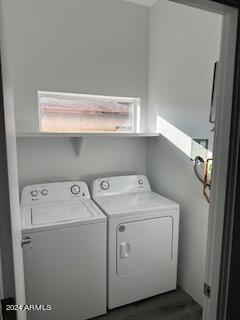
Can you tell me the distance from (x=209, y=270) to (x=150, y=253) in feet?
3.45

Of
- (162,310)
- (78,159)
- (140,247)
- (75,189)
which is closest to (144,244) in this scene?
(140,247)

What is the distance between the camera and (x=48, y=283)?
5.34 feet

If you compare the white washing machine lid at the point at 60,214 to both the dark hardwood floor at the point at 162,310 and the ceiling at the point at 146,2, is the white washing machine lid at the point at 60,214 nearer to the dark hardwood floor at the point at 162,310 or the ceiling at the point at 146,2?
the dark hardwood floor at the point at 162,310

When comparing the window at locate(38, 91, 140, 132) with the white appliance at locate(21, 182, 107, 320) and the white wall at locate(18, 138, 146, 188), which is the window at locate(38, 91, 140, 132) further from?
the white appliance at locate(21, 182, 107, 320)

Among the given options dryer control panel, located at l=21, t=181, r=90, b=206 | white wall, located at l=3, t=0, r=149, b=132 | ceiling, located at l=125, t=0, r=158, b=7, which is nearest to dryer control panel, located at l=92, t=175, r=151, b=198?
dryer control panel, located at l=21, t=181, r=90, b=206

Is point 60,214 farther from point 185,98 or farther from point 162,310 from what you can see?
point 185,98

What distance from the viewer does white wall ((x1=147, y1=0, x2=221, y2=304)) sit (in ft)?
5.94

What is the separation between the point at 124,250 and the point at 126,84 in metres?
1.75

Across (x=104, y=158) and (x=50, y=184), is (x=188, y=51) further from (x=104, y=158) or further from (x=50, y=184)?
(x=50, y=184)

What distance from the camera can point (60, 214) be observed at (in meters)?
1.81

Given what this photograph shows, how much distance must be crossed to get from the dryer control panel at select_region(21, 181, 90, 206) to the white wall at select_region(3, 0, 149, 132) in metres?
0.59

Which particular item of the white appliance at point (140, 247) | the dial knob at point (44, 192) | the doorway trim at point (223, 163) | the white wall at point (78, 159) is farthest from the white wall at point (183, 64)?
the dial knob at point (44, 192)

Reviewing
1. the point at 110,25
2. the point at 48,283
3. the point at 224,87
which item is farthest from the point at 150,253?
the point at 110,25

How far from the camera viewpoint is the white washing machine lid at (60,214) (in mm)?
1640
